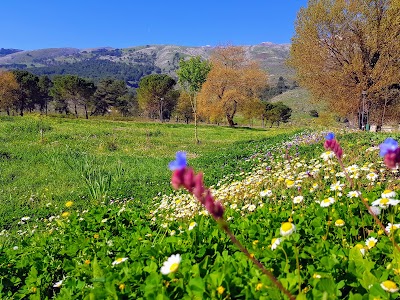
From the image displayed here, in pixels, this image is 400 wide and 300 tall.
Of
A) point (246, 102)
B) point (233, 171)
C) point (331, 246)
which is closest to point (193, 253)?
point (331, 246)

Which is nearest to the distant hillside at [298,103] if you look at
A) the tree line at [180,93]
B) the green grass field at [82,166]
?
the tree line at [180,93]

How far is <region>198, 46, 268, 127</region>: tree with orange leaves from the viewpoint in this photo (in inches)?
1790

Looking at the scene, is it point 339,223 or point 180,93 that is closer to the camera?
point 339,223

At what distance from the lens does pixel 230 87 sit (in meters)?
46.3

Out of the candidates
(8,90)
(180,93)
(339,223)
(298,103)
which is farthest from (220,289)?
(298,103)

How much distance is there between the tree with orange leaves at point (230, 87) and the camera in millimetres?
45469

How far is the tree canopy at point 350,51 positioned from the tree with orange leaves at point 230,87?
73.8 feet

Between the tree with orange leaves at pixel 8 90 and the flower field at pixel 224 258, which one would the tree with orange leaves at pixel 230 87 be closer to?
the tree with orange leaves at pixel 8 90

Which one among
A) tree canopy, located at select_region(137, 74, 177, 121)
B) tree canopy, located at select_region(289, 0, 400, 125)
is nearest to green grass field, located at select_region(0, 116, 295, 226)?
tree canopy, located at select_region(289, 0, 400, 125)

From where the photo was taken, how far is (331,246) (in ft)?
7.44

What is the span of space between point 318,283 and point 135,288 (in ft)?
3.35

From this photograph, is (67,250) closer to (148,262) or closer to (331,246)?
(148,262)

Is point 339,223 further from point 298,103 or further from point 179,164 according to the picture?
point 298,103

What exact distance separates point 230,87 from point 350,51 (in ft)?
83.9
